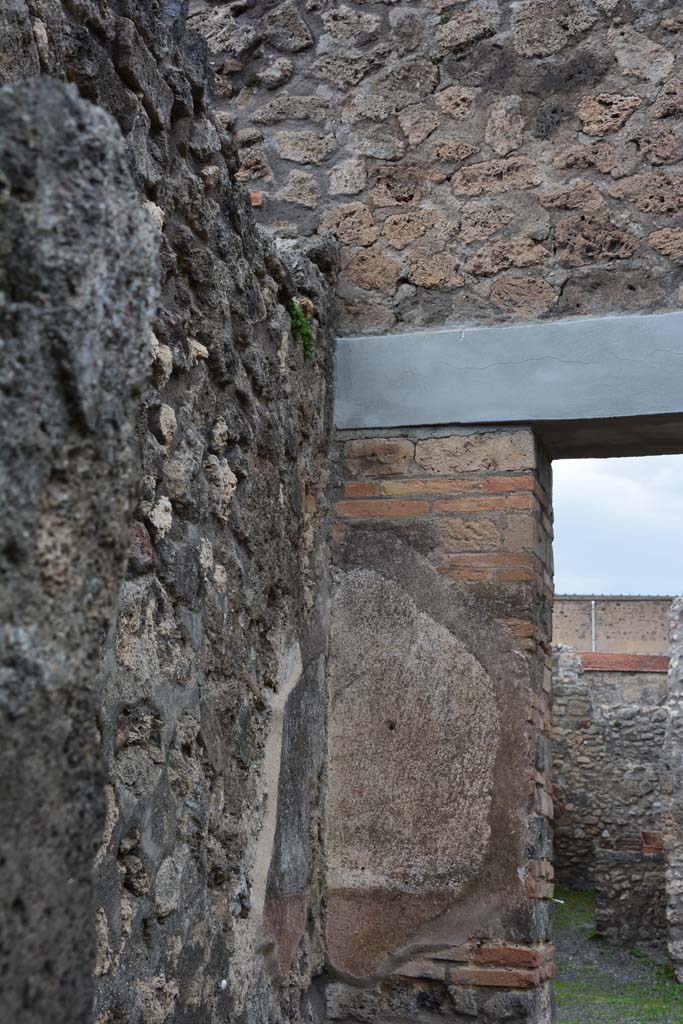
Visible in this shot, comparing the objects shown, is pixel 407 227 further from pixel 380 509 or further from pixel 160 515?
pixel 160 515

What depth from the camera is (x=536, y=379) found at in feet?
12.8

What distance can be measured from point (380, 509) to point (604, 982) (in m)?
5.65

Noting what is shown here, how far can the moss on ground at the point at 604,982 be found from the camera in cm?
684

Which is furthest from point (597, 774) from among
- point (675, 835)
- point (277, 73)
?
point (277, 73)

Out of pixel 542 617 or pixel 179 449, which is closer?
pixel 179 449

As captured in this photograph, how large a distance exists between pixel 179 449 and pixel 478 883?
197 centimetres

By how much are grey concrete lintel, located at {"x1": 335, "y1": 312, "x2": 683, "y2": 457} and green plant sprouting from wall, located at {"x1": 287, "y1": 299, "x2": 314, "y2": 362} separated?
0.40 metres

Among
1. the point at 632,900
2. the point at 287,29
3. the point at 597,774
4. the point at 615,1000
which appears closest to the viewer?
the point at 287,29

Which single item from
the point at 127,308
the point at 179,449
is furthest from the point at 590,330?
the point at 127,308

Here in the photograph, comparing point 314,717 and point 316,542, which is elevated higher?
point 316,542

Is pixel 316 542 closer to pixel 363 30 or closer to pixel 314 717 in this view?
pixel 314 717

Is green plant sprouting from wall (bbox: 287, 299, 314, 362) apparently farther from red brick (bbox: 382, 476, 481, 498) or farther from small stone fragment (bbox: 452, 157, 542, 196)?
small stone fragment (bbox: 452, 157, 542, 196)

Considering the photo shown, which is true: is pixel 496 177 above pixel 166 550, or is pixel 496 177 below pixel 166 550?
above

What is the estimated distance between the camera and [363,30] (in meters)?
4.34
